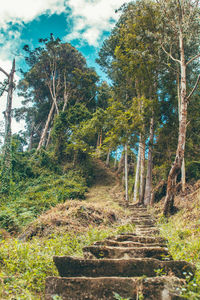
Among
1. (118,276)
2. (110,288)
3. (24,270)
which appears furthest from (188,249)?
(24,270)

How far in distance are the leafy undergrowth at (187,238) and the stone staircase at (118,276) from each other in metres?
0.12

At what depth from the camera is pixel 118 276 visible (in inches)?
86.5

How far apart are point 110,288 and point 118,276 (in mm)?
429

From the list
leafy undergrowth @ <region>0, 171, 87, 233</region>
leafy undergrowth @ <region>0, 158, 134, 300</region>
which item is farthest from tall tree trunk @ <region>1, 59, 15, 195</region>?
leafy undergrowth @ <region>0, 158, 134, 300</region>

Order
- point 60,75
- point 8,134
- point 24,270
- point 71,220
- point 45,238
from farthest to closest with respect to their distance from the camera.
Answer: point 60,75 < point 8,134 < point 71,220 < point 45,238 < point 24,270

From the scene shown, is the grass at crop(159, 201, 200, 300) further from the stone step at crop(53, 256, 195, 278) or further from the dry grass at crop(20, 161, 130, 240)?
the dry grass at crop(20, 161, 130, 240)

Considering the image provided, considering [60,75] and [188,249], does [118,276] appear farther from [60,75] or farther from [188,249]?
[60,75]

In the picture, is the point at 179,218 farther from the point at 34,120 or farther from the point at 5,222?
the point at 34,120

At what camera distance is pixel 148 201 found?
31.1 ft

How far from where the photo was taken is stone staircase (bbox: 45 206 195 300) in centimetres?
173

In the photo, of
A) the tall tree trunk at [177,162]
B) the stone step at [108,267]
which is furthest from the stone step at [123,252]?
the tall tree trunk at [177,162]

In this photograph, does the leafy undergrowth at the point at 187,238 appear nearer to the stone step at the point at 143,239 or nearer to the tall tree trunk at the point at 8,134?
the stone step at the point at 143,239

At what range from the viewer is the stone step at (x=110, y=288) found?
1.70 meters

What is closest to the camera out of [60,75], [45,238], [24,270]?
[24,270]
